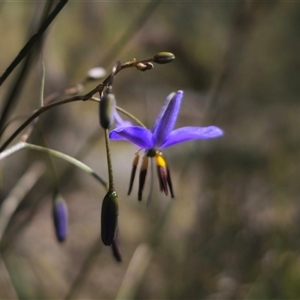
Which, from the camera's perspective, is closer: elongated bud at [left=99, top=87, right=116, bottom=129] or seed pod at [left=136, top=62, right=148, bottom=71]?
elongated bud at [left=99, top=87, right=116, bottom=129]

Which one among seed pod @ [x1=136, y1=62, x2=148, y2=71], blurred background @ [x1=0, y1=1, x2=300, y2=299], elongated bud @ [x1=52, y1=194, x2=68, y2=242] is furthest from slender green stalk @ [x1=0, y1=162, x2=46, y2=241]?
seed pod @ [x1=136, y1=62, x2=148, y2=71]

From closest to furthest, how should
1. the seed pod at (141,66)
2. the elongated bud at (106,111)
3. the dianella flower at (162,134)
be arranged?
the elongated bud at (106,111) → the seed pod at (141,66) → the dianella flower at (162,134)

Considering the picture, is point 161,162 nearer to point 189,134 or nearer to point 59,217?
point 189,134

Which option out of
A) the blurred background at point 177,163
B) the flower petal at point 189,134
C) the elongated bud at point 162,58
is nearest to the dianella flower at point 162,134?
the flower petal at point 189,134

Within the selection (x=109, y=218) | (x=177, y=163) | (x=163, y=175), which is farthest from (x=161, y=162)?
(x=177, y=163)

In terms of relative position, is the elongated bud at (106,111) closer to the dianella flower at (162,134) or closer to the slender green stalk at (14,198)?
the dianella flower at (162,134)

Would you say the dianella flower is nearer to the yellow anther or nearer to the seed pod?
the yellow anther

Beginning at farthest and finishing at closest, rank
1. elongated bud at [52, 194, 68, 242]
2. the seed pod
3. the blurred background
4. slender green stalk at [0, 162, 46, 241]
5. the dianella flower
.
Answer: the blurred background
slender green stalk at [0, 162, 46, 241]
elongated bud at [52, 194, 68, 242]
the dianella flower
the seed pod
